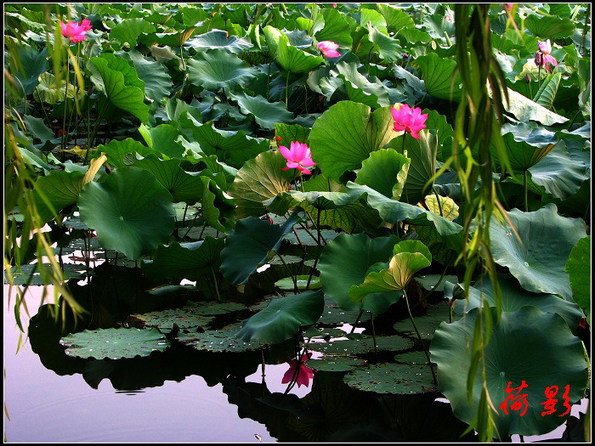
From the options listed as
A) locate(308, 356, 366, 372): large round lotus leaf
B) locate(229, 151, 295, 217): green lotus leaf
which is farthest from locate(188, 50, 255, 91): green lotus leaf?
locate(308, 356, 366, 372): large round lotus leaf

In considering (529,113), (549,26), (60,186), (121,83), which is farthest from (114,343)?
(549,26)

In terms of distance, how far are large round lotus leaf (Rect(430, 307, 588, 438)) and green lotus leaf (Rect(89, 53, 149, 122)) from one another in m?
2.06

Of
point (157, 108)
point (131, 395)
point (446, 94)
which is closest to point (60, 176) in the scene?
point (131, 395)

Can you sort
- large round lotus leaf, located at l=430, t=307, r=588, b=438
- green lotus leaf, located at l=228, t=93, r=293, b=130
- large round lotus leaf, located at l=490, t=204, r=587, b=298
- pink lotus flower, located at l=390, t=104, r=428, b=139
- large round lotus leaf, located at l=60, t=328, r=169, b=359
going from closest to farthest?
large round lotus leaf, located at l=430, t=307, r=588, b=438, large round lotus leaf, located at l=490, t=204, r=587, b=298, large round lotus leaf, located at l=60, t=328, r=169, b=359, pink lotus flower, located at l=390, t=104, r=428, b=139, green lotus leaf, located at l=228, t=93, r=293, b=130

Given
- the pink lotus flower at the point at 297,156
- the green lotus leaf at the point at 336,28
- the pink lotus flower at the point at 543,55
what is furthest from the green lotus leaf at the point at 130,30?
the pink lotus flower at the point at 297,156

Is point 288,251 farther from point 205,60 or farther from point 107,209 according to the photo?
point 205,60

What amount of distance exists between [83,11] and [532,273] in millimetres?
5190

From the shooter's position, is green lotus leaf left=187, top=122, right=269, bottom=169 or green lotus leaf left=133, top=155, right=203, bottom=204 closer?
green lotus leaf left=133, top=155, right=203, bottom=204

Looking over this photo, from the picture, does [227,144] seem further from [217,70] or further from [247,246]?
[217,70]

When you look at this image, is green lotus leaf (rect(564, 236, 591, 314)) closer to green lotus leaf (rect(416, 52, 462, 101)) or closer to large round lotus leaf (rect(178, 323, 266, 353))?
large round lotus leaf (rect(178, 323, 266, 353))

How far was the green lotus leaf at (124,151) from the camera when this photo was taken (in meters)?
2.50

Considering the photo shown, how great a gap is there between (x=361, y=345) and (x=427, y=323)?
207 millimetres

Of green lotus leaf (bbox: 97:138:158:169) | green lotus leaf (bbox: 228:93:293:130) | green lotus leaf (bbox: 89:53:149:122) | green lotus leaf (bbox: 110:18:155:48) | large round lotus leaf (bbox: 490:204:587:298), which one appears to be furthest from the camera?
green lotus leaf (bbox: 110:18:155:48)

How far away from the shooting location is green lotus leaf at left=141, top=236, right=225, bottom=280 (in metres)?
2.13
